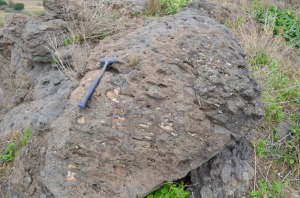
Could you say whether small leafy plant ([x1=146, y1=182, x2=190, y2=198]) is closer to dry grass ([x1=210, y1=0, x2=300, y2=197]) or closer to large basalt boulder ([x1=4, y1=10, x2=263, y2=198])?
large basalt boulder ([x1=4, y1=10, x2=263, y2=198])

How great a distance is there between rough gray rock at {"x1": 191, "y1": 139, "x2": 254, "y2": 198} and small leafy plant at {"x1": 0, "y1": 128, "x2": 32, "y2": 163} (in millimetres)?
1627

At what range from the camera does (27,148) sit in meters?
3.12

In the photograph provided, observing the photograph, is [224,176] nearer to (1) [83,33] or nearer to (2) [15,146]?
Answer: (2) [15,146]

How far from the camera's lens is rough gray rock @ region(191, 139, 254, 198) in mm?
2842

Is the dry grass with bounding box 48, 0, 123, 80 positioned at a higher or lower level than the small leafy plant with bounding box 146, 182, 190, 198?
higher

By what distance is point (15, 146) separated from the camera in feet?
11.2

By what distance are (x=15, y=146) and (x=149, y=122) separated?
1.60 meters

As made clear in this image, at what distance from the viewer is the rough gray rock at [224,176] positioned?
9.32 ft

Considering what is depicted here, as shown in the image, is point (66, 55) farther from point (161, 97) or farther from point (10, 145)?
point (161, 97)

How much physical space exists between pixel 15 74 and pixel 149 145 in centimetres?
305

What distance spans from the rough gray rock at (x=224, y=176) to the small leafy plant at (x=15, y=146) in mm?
1627

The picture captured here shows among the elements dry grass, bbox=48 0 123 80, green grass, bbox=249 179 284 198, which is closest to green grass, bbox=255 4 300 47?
dry grass, bbox=48 0 123 80

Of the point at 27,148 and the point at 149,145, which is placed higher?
the point at 149,145

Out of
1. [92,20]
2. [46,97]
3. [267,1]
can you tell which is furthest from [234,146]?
[267,1]
